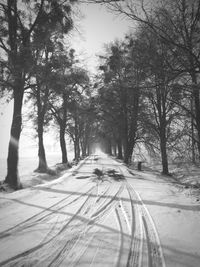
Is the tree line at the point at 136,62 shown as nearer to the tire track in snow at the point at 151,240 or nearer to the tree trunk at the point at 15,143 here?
the tree trunk at the point at 15,143

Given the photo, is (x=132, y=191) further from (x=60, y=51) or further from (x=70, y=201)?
(x=60, y=51)

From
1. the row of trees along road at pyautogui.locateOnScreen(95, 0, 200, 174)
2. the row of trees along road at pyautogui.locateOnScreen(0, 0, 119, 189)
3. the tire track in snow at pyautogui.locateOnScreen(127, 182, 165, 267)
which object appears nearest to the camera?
the tire track in snow at pyautogui.locateOnScreen(127, 182, 165, 267)

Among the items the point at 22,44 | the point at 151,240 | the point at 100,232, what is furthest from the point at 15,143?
the point at 151,240

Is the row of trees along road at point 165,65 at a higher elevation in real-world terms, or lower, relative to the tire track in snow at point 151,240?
higher

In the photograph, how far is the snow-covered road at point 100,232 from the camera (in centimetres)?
348

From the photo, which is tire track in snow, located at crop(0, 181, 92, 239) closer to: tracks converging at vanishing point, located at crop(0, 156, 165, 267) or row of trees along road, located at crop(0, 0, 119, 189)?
tracks converging at vanishing point, located at crop(0, 156, 165, 267)

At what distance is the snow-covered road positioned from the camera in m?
3.48

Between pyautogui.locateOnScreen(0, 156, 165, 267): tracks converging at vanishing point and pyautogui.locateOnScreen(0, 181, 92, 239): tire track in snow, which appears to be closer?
pyautogui.locateOnScreen(0, 156, 165, 267): tracks converging at vanishing point

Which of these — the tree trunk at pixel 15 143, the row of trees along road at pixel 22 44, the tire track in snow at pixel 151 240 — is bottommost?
the tire track in snow at pixel 151 240

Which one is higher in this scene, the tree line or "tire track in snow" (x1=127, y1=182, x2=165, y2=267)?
the tree line

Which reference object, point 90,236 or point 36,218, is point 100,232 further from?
point 36,218

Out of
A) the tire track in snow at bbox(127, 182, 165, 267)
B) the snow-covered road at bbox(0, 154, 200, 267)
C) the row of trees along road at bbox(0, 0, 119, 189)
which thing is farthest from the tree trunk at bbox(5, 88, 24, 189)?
the tire track in snow at bbox(127, 182, 165, 267)

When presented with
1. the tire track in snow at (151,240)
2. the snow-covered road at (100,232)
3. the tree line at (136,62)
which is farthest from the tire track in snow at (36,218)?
the tree line at (136,62)

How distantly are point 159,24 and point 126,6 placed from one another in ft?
6.23
